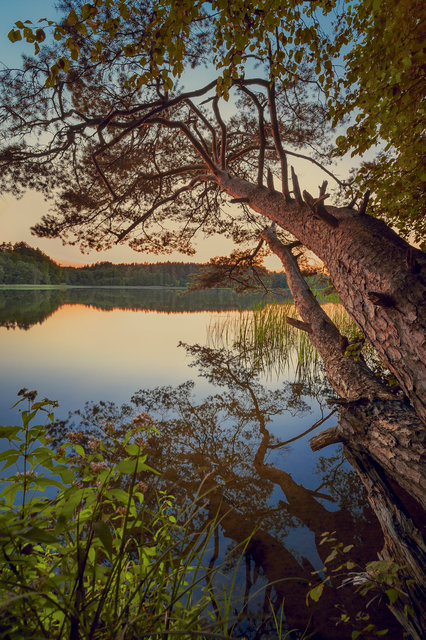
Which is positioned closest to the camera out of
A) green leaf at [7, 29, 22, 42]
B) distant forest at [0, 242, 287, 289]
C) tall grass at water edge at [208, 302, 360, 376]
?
green leaf at [7, 29, 22, 42]

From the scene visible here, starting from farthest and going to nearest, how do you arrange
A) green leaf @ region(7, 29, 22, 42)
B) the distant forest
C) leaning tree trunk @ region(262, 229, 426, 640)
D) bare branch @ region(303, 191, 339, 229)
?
the distant forest
bare branch @ region(303, 191, 339, 229)
green leaf @ region(7, 29, 22, 42)
leaning tree trunk @ region(262, 229, 426, 640)

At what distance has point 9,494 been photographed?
89 cm

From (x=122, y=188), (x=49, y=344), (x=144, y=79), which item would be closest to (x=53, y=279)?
(x=49, y=344)

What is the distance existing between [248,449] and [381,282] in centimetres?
230

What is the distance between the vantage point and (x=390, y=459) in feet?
5.77

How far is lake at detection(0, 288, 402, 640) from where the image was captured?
5.39ft

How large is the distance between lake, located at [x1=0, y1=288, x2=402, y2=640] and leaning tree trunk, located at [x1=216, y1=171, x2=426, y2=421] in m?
1.19

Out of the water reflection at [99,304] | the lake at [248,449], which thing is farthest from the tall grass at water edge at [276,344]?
the water reflection at [99,304]

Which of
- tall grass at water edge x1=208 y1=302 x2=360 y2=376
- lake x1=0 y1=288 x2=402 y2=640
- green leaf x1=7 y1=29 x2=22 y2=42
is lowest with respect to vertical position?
lake x1=0 y1=288 x2=402 y2=640

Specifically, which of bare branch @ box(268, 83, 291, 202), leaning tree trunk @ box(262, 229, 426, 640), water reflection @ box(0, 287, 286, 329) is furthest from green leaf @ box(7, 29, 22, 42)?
water reflection @ box(0, 287, 286, 329)

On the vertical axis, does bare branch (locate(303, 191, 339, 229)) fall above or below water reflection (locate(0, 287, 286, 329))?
above

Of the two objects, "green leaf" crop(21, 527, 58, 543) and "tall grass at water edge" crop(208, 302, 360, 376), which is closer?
"green leaf" crop(21, 527, 58, 543)

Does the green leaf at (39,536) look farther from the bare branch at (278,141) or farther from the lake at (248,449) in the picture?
the bare branch at (278,141)

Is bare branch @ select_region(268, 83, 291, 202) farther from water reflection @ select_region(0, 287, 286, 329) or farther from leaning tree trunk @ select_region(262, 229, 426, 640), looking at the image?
water reflection @ select_region(0, 287, 286, 329)
